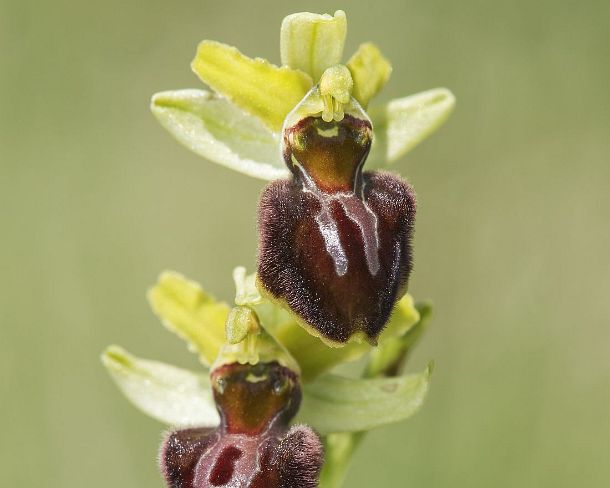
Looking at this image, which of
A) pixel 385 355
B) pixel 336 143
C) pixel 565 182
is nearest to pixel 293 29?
pixel 336 143

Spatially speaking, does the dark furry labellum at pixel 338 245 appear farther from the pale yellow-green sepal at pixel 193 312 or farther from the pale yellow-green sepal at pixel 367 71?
the pale yellow-green sepal at pixel 193 312

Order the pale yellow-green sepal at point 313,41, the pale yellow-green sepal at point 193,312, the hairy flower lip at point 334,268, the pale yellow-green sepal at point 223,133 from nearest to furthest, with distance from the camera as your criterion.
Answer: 1. the hairy flower lip at point 334,268
2. the pale yellow-green sepal at point 313,41
3. the pale yellow-green sepal at point 223,133
4. the pale yellow-green sepal at point 193,312

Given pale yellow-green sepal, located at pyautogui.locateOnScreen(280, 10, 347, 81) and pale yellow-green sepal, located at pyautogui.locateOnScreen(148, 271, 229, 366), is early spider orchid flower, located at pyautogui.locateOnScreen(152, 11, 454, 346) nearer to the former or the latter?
pale yellow-green sepal, located at pyautogui.locateOnScreen(280, 10, 347, 81)

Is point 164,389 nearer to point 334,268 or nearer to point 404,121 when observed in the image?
point 334,268

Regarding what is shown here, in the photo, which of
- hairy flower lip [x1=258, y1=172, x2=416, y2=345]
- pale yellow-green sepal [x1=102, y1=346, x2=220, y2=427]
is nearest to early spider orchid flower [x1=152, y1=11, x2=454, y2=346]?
hairy flower lip [x1=258, y1=172, x2=416, y2=345]

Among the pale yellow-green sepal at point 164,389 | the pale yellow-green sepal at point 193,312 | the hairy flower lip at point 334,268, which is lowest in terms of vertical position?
the pale yellow-green sepal at point 164,389

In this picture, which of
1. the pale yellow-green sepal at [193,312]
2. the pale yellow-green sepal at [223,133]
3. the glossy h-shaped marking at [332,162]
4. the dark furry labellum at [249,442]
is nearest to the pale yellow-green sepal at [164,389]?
the pale yellow-green sepal at [193,312]
